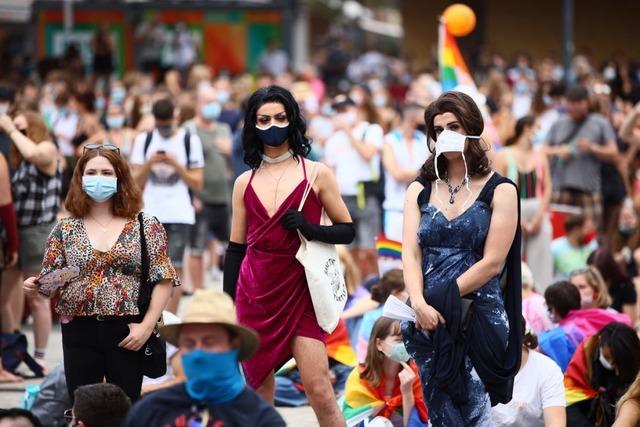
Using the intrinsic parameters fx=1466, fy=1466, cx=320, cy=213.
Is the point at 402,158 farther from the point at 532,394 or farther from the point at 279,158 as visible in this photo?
the point at 279,158

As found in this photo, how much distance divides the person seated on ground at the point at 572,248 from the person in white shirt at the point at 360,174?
174cm

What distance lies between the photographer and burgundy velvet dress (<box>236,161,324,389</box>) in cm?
662

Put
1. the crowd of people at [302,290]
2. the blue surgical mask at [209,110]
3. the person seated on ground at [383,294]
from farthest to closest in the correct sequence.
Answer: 1. the blue surgical mask at [209,110]
2. the person seated on ground at [383,294]
3. the crowd of people at [302,290]

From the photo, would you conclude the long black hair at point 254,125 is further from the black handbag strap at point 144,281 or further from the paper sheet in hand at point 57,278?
the paper sheet in hand at point 57,278

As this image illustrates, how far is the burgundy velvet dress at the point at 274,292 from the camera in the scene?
6621mm

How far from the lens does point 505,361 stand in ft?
20.3

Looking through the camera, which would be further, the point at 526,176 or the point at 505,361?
the point at 526,176

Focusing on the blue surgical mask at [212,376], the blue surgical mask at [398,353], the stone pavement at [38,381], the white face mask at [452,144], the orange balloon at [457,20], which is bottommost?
the stone pavement at [38,381]

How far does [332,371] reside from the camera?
9453 mm

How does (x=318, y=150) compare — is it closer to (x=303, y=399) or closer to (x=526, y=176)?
(x=526, y=176)

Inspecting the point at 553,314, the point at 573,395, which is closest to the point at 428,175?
the point at 573,395

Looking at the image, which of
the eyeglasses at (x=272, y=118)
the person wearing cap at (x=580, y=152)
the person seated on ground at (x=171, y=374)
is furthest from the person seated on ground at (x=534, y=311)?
the person wearing cap at (x=580, y=152)

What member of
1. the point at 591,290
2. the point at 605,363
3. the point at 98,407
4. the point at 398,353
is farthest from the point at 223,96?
the point at 98,407

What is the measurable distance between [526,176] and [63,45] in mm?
17685
